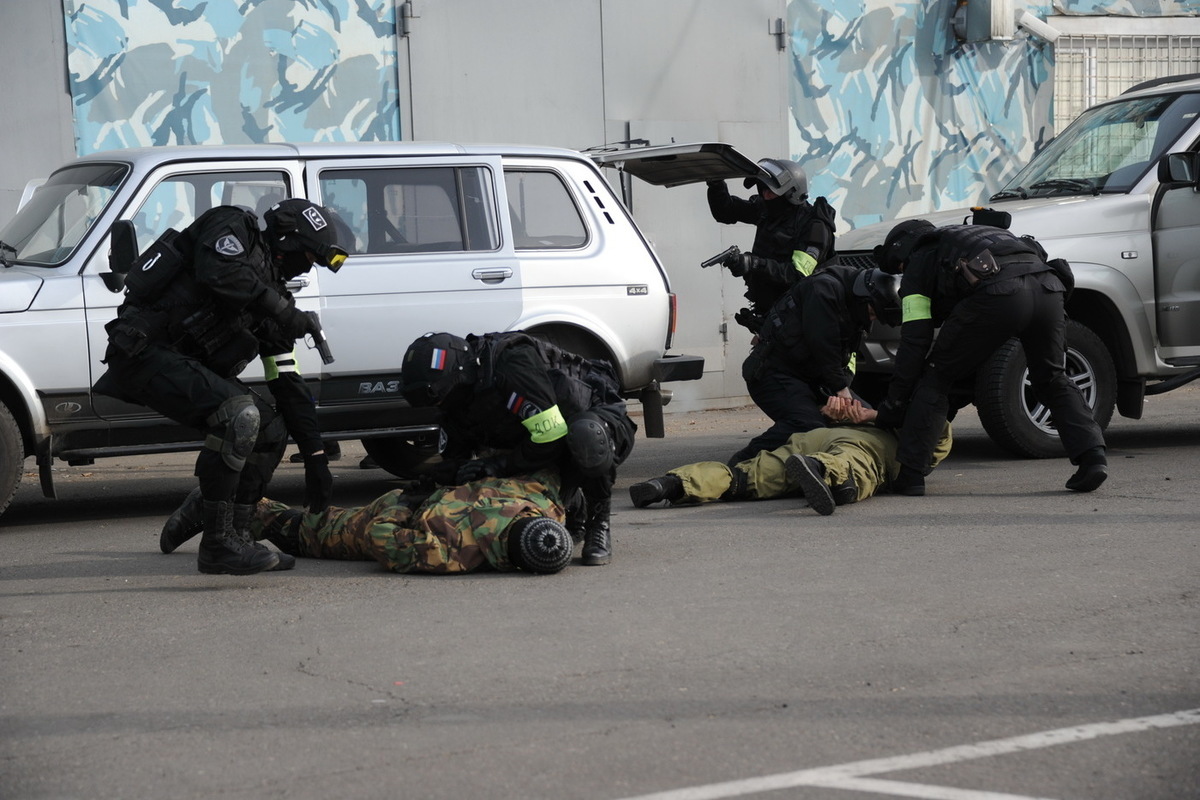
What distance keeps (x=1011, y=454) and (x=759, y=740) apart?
5.59 metres

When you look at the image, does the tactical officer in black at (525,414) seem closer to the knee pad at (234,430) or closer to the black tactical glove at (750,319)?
the knee pad at (234,430)

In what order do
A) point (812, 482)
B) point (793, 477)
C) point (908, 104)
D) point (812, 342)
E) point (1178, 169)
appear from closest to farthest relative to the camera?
point (812, 482)
point (793, 477)
point (812, 342)
point (1178, 169)
point (908, 104)

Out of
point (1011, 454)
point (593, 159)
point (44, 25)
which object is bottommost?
point (1011, 454)

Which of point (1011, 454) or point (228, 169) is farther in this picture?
point (1011, 454)

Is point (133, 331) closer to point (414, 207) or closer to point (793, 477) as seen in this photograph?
point (414, 207)

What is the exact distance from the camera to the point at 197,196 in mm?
7441

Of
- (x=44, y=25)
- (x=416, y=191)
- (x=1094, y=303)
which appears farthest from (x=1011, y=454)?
(x=44, y=25)

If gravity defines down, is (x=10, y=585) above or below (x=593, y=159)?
below

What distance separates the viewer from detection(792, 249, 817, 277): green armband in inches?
341

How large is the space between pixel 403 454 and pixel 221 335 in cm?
273

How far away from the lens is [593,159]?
28.2 feet

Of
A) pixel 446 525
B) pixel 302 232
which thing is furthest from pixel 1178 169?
pixel 302 232

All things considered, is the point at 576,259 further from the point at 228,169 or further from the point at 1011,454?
the point at 1011,454

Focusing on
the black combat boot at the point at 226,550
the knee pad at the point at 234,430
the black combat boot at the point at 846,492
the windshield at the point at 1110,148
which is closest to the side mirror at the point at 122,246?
the knee pad at the point at 234,430
